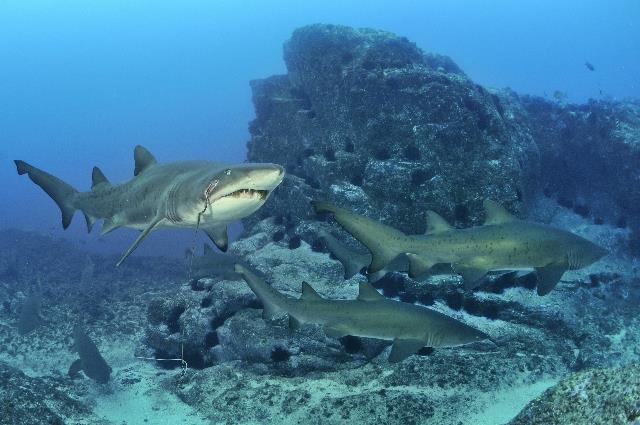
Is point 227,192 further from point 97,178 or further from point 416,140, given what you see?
point 416,140

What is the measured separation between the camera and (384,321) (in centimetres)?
791

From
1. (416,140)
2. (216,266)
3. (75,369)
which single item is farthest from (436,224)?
(75,369)

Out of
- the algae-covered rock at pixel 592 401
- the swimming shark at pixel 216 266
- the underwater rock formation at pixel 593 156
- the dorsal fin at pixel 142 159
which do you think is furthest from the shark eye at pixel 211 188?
the underwater rock formation at pixel 593 156

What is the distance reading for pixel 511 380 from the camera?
28.8 feet

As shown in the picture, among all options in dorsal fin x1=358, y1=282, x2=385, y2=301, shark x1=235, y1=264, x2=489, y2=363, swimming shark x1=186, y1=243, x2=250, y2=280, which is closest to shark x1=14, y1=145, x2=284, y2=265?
shark x1=235, y1=264, x2=489, y2=363

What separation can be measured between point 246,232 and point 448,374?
11.9m

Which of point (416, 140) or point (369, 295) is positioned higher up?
point (416, 140)

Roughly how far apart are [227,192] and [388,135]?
13.3 m

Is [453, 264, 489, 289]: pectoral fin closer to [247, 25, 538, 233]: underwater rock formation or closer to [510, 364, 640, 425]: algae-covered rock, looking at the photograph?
[510, 364, 640, 425]: algae-covered rock

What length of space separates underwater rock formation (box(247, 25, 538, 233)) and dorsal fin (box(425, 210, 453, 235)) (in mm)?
7247

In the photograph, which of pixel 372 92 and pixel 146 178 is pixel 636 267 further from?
pixel 146 178

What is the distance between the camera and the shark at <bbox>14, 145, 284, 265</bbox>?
5.17 metres

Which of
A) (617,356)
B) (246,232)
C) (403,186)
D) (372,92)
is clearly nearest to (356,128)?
(372,92)

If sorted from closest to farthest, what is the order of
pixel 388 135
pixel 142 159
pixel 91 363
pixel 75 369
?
pixel 142 159, pixel 91 363, pixel 75 369, pixel 388 135
